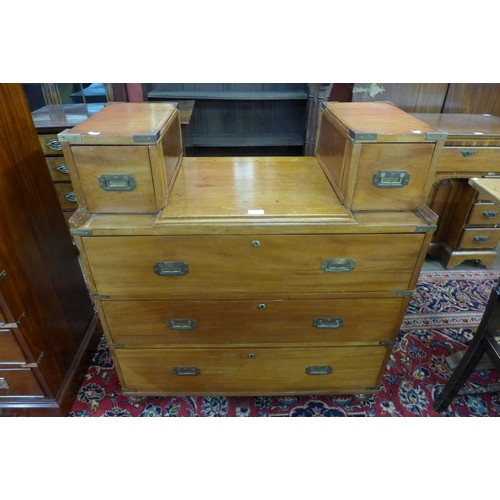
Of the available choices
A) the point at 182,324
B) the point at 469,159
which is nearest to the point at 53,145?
the point at 182,324

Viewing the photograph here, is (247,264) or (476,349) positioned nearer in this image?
(247,264)

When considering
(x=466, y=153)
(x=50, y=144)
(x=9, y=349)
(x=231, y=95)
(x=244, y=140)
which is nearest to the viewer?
(x=9, y=349)

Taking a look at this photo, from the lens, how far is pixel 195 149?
3203 mm

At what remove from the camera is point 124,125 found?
3.75 feet

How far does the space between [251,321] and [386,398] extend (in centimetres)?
87

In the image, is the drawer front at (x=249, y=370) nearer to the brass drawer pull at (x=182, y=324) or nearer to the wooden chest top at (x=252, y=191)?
the brass drawer pull at (x=182, y=324)

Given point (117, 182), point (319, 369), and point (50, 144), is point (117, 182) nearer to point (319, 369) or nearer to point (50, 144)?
point (319, 369)

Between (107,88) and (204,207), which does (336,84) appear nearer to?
(107,88)

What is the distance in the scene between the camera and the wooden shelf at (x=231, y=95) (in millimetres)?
2863

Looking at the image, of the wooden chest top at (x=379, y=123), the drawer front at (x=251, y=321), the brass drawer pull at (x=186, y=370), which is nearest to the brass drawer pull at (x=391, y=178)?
the wooden chest top at (x=379, y=123)

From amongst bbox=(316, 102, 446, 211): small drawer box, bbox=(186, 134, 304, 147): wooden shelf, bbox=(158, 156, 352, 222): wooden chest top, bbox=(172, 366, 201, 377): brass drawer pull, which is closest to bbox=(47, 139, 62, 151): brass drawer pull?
bbox=(186, 134, 304, 147): wooden shelf

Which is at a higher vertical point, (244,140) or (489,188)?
(489,188)

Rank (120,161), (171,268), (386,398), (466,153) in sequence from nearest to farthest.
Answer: (120,161)
(171,268)
(386,398)
(466,153)

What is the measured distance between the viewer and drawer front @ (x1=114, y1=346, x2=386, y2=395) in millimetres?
1476
